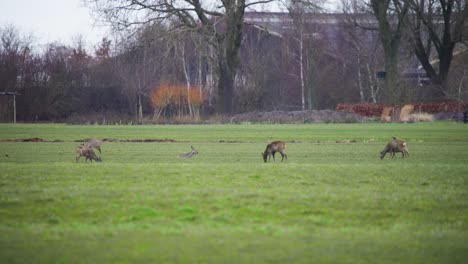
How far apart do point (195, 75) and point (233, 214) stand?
6667cm

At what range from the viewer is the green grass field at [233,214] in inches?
382

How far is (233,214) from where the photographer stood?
40.3 ft

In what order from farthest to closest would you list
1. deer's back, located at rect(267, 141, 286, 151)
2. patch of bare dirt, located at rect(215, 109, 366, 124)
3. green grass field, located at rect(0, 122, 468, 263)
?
patch of bare dirt, located at rect(215, 109, 366, 124)
deer's back, located at rect(267, 141, 286, 151)
green grass field, located at rect(0, 122, 468, 263)

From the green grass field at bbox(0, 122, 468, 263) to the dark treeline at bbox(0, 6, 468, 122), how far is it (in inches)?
1466

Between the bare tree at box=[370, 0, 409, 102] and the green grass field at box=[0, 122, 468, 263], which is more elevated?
the bare tree at box=[370, 0, 409, 102]

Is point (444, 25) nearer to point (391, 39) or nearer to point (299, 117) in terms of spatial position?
point (391, 39)

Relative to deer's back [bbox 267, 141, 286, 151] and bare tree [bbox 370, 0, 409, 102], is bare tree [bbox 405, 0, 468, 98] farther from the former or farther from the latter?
deer's back [bbox 267, 141, 286, 151]

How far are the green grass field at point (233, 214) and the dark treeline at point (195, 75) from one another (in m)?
37.2

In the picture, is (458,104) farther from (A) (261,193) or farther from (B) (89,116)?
(A) (261,193)

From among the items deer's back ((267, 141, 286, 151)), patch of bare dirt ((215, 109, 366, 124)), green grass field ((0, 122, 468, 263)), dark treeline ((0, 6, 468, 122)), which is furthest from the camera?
dark treeline ((0, 6, 468, 122))

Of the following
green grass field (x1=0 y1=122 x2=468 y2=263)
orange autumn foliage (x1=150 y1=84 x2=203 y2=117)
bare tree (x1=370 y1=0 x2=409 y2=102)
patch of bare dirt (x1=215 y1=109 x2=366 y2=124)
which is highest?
bare tree (x1=370 y1=0 x2=409 y2=102)

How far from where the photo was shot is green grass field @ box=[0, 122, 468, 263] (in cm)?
970

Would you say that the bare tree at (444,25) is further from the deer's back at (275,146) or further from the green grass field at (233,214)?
the green grass field at (233,214)

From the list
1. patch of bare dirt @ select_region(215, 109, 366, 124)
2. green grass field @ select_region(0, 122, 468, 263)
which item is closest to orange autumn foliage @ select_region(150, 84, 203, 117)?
patch of bare dirt @ select_region(215, 109, 366, 124)
